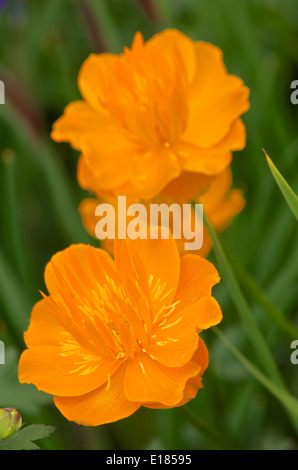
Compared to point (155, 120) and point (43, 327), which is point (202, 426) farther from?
point (155, 120)

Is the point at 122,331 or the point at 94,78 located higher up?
the point at 94,78

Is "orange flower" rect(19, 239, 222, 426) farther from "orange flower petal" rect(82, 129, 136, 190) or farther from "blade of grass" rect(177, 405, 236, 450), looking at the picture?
"orange flower petal" rect(82, 129, 136, 190)

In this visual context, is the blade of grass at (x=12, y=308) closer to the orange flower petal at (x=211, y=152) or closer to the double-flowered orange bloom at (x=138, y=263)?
the double-flowered orange bloom at (x=138, y=263)

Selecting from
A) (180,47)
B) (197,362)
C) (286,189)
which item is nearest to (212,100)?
(180,47)

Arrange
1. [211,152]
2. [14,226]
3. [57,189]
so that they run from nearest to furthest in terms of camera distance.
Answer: [211,152], [14,226], [57,189]

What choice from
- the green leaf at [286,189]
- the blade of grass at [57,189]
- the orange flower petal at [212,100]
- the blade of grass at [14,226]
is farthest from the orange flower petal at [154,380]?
the blade of grass at [57,189]

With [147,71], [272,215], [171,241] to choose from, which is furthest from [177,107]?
[272,215]
